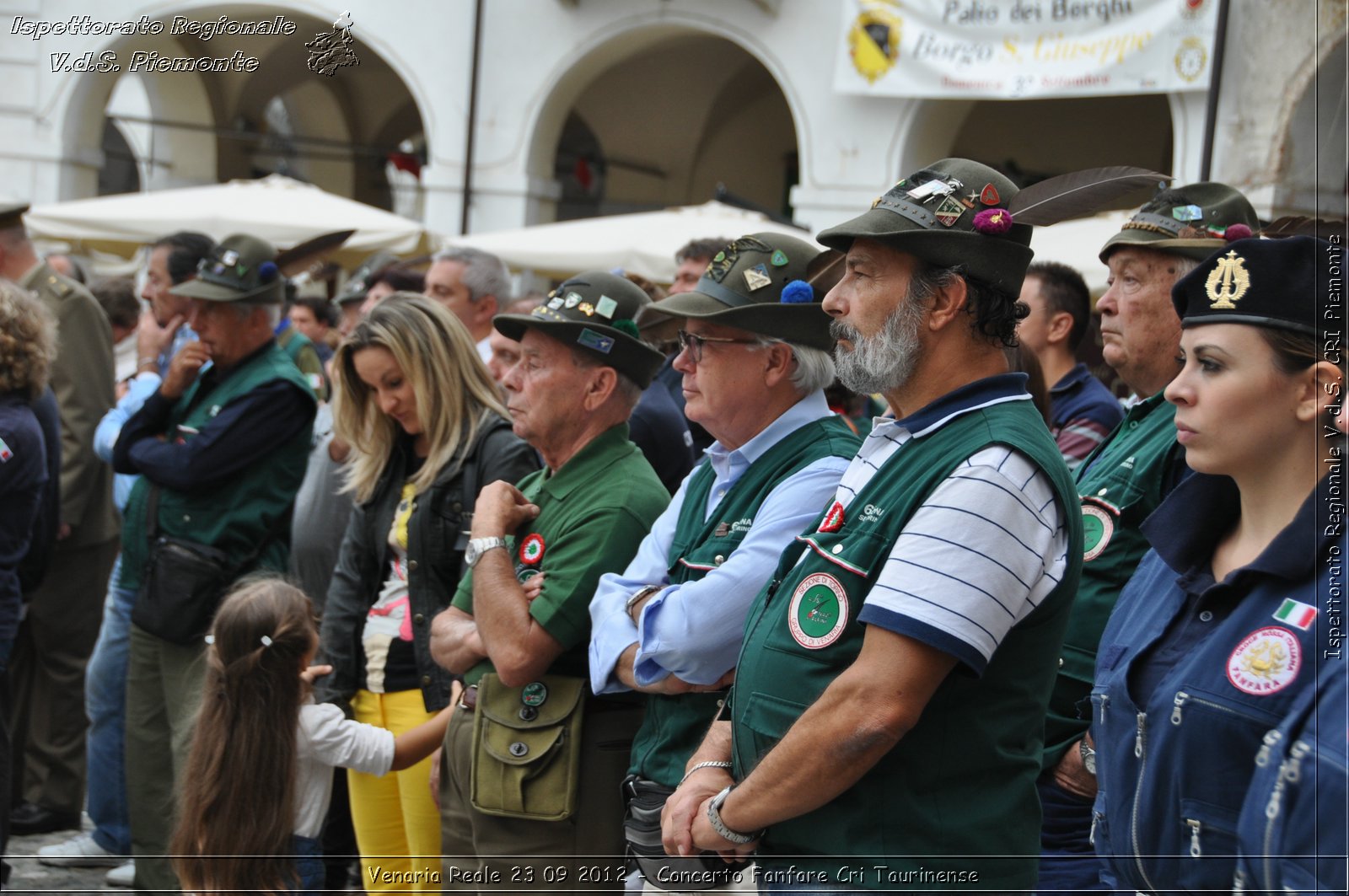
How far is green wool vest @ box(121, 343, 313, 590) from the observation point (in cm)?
466

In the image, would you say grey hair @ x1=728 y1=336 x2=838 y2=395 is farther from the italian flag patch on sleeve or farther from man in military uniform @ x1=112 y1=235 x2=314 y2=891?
man in military uniform @ x1=112 y1=235 x2=314 y2=891

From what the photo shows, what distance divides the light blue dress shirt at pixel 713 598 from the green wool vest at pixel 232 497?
211cm

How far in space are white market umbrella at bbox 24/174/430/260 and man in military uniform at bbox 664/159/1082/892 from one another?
8202mm

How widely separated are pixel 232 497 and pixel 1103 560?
10.3 ft

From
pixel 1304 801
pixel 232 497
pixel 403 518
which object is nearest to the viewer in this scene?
pixel 1304 801

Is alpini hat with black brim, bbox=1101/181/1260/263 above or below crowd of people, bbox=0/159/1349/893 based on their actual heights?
above

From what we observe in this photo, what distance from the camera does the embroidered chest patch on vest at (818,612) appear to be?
2221 mm

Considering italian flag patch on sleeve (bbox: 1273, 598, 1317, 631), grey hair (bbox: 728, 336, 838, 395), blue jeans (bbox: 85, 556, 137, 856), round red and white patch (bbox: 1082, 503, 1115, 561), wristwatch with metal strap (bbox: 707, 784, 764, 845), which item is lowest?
blue jeans (bbox: 85, 556, 137, 856)

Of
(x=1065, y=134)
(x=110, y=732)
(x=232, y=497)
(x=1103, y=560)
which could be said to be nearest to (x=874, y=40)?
(x=1065, y=134)

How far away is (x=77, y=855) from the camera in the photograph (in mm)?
5164

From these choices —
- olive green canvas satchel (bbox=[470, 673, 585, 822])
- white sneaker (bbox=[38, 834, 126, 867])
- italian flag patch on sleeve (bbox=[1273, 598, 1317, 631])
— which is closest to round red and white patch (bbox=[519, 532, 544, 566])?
olive green canvas satchel (bbox=[470, 673, 585, 822])

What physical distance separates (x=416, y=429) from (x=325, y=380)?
427 cm

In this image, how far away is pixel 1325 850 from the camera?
1.65 metres

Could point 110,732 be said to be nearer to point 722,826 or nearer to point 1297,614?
point 722,826
